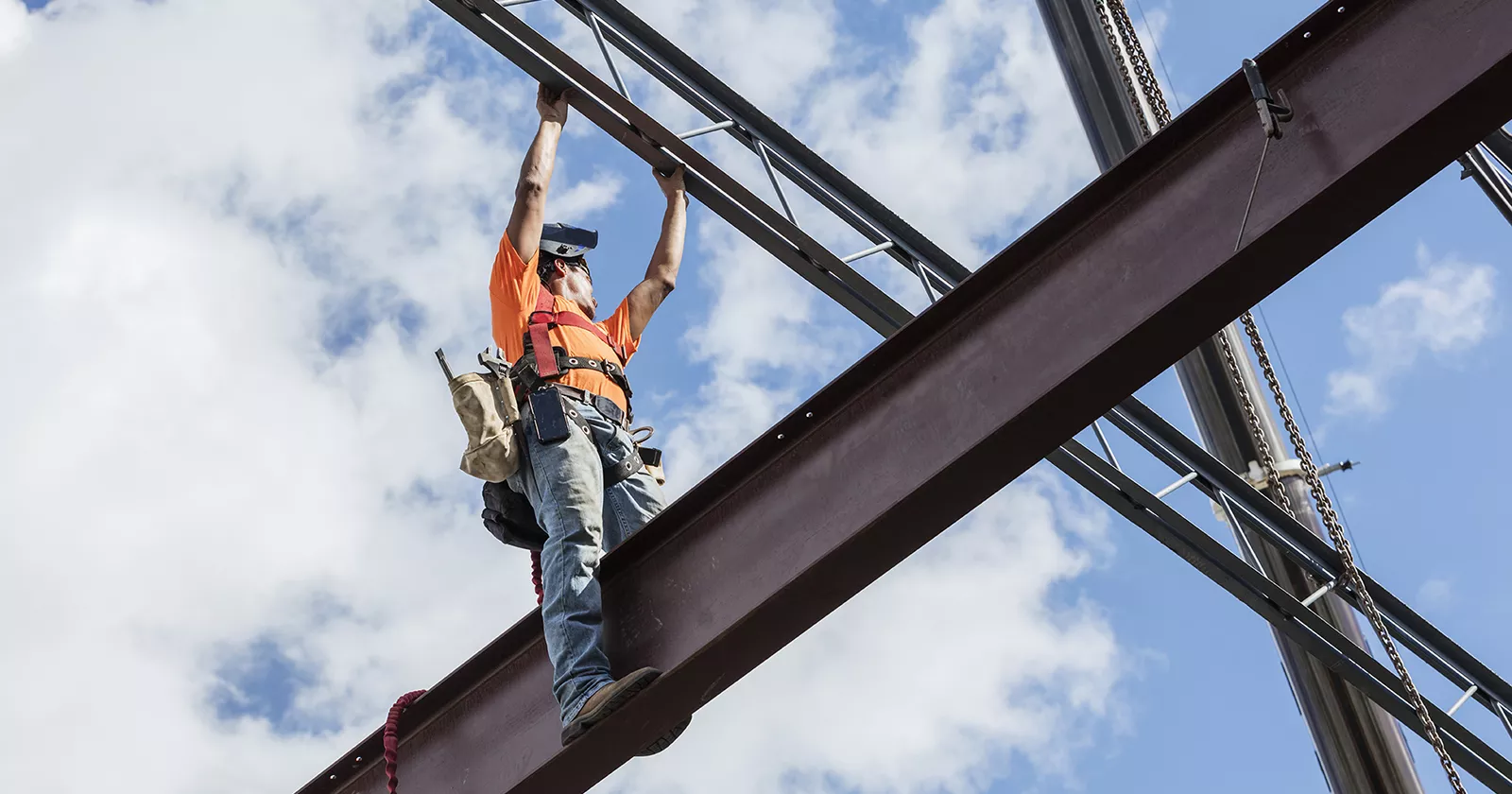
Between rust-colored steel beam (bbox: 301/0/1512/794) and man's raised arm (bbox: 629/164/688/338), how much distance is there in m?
1.59

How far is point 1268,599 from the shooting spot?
8.32 metres

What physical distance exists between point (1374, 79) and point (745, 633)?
2620mm

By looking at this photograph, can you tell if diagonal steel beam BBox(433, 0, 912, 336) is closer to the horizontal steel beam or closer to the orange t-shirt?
the orange t-shirt

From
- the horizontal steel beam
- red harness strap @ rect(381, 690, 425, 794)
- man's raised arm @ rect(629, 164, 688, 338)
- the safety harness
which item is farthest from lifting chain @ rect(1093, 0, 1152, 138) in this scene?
red harness strap @ rect(381, 690, 425, 794)

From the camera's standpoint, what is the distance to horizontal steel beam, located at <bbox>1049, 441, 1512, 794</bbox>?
7879 mm

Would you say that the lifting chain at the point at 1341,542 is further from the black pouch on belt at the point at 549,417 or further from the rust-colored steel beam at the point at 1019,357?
the black pouch on belt at the point at 549,417

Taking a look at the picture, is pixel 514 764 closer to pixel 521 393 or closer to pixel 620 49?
pixel 521 393

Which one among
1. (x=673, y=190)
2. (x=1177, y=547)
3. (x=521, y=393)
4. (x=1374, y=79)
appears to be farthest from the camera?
(x=1177, y=547)

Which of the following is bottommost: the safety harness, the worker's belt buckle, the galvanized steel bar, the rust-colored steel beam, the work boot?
the work boot

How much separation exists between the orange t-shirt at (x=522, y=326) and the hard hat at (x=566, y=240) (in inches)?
16.8

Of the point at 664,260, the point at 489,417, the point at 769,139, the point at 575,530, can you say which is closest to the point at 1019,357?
the point at 575,530

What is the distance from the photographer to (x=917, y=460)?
5156 mm

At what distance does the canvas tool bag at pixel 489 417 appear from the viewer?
18.1ft

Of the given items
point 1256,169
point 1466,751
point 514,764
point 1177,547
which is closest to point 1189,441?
point 1177,547
